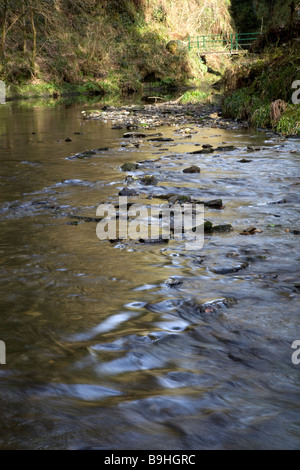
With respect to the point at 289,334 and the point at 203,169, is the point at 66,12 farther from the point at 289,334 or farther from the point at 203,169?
the point at 289,334

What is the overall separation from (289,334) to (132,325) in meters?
0.72

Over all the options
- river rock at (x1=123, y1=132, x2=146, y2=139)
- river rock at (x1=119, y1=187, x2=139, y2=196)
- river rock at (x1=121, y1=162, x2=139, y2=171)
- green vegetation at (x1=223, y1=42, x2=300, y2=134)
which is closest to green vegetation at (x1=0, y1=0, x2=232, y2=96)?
green vegetation at (x1=223, y1=42, x2=300, y2=134)

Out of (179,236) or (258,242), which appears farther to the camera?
(179,236)

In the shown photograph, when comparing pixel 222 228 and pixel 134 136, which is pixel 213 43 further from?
pixel 222 228

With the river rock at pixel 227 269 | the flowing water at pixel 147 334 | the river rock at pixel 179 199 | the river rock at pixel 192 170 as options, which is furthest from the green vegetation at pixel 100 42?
the river rock at pixel 227 269

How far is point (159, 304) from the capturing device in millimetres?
2625

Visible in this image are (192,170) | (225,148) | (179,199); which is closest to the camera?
(179,199)

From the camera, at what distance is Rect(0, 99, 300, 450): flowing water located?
5.50 feet

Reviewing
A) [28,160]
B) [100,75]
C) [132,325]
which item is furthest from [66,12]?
[132,325]

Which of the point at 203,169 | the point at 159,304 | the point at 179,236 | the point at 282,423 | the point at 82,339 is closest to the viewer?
the point at 282,423

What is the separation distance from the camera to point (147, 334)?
230 cm

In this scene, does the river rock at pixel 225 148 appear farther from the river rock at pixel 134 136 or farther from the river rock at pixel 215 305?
the river rock at pixel 215 305

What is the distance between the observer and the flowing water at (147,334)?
5.50ft

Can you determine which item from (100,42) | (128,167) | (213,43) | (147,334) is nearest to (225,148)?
(128,167)
